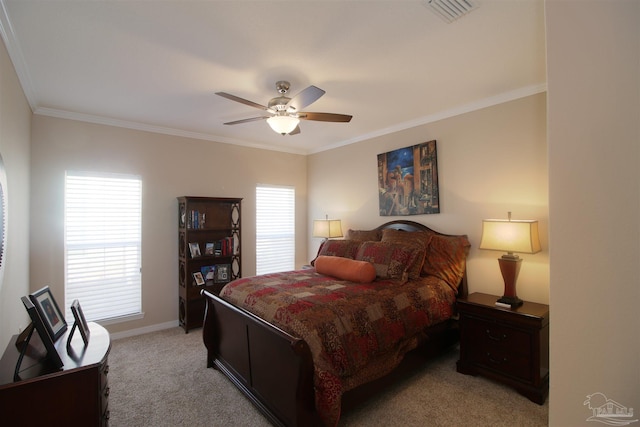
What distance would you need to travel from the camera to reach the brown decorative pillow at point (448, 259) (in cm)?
309

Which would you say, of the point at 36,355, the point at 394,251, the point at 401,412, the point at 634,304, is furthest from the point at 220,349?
the point at 634,304

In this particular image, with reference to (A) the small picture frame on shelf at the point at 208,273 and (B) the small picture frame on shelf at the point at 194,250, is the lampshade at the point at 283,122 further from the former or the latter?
(A) the small picture frame on shelf at the point at 208,273

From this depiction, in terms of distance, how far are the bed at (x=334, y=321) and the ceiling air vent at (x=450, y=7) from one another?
78.2 inches

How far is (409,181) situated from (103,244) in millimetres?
3807

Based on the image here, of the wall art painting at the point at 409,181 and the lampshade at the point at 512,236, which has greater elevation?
the wall art painting at the point at 409,181

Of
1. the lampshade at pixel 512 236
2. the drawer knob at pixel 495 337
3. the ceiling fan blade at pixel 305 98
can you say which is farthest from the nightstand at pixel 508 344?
the ceiling fan blade at pixel 305 98

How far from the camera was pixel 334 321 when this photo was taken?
2035 mm

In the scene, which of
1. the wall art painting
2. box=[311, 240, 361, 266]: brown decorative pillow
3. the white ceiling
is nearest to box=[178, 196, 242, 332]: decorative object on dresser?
the white ceiling

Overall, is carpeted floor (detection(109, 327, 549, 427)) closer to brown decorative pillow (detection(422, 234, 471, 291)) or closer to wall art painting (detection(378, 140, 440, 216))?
brown decorative pillow (detection(422, 234, 471, 291))

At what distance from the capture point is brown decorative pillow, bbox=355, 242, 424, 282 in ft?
9.60

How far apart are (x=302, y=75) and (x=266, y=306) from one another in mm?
1904

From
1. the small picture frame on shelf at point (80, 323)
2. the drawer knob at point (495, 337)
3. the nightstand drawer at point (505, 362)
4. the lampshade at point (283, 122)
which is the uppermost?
the lampshade at point (283, 122)

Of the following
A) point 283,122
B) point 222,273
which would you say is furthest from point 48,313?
point 222,273

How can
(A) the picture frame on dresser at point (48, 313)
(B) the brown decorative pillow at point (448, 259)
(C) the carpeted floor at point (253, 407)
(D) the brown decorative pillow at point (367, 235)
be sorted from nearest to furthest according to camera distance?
1. (A) the picture frame on dresser at point (48, 313)
2. (C) the carpeted floor at point (253, 407)
3. (B) the brown decorative pillow at point (448, 259)
4. (D) the brown decorative pillow at point (367, 235)
